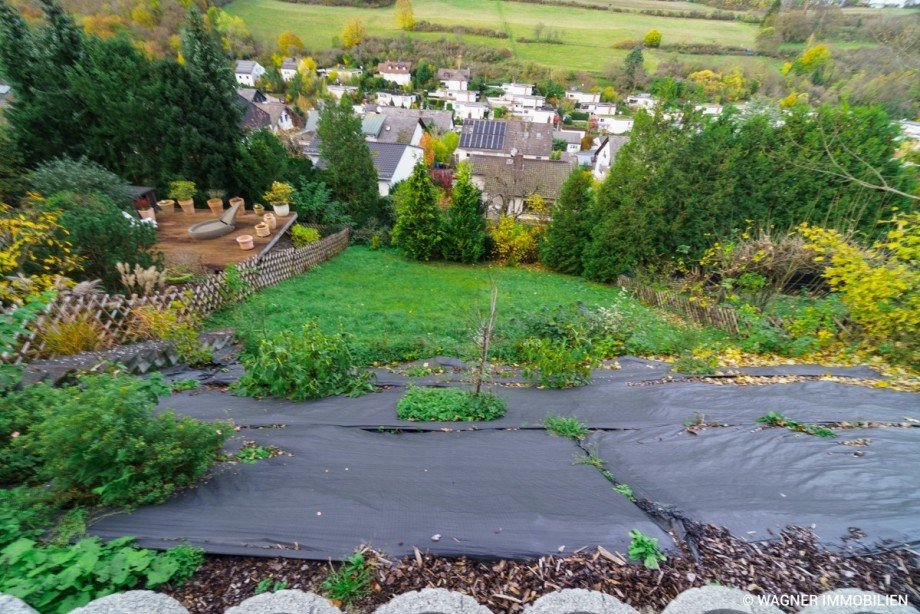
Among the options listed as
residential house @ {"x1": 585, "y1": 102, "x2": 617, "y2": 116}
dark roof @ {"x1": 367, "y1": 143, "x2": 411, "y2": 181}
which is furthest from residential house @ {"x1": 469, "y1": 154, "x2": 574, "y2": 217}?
residential house @ {"x1": 585, "y1": 102, "x2": 617, "y2": 116}

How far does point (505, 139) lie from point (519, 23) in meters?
43.1

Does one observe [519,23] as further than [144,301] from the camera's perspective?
Yes

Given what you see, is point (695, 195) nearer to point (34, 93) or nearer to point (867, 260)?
point (867, 260)

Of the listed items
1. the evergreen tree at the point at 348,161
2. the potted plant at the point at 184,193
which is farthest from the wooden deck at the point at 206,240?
the evergreen tree at the point at 348,161

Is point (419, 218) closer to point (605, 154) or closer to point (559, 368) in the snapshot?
point (559, 368)

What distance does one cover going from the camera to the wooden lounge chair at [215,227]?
37.7 feet

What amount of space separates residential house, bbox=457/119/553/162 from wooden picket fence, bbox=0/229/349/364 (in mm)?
30020

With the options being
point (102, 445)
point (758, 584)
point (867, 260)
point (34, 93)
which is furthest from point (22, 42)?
point (867, 260)

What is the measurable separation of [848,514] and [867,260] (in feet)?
19.2

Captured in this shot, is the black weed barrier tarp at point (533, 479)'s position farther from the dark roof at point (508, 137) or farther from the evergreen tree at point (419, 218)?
the dark roof at point (508, 137)

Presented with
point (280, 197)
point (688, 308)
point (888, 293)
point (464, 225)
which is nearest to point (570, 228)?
point (464, 225)

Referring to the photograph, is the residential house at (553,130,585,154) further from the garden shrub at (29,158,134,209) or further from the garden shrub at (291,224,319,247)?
the garden shrub at (29,158,134,209)

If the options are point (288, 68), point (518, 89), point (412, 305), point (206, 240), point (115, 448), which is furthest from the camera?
point (518, 89)

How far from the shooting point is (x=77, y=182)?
9477 millimetres
